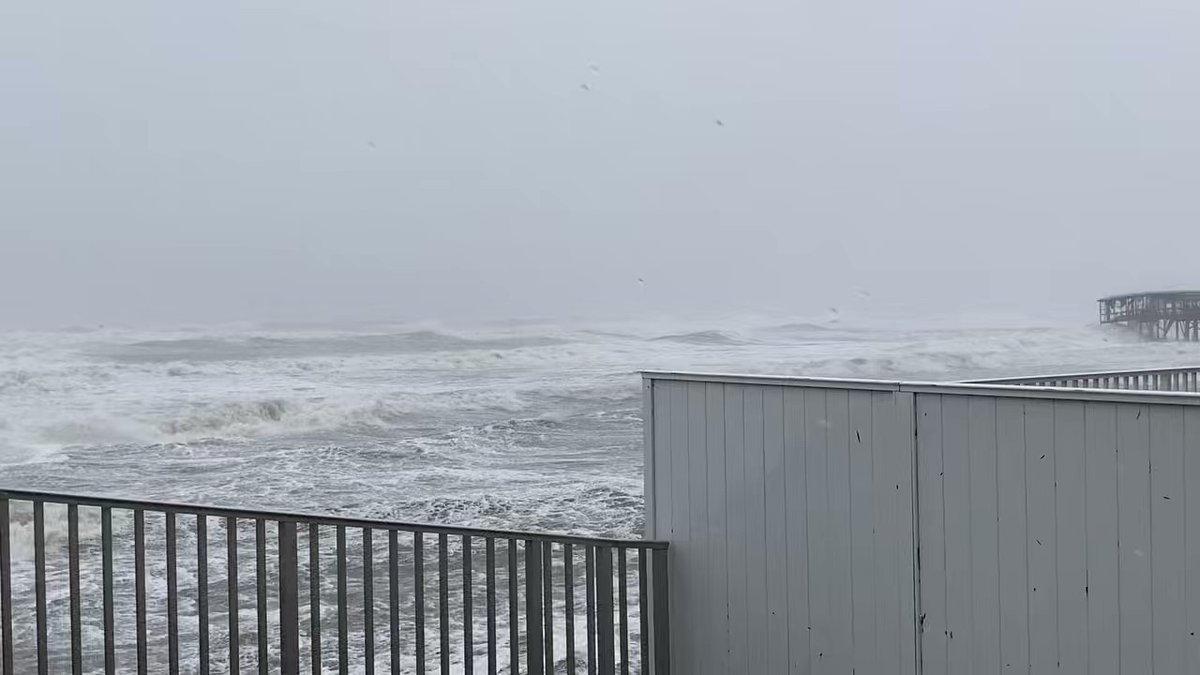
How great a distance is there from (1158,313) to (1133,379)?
29.2 metres

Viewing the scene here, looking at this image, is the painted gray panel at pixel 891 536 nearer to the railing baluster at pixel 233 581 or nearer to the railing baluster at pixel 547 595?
the railing baluster at pixel 547 595

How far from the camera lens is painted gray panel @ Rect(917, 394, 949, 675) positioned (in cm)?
290

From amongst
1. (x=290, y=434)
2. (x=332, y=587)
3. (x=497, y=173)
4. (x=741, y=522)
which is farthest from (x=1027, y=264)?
(x=741, y=522)

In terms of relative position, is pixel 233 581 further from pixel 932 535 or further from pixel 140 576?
pixel 932 535

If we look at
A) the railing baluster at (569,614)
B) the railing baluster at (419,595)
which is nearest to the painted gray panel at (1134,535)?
the railing baluster at (569,614)

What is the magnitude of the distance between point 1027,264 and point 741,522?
49.1 metres

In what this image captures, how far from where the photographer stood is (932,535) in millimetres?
2920

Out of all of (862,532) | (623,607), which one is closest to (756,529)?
(862,532)

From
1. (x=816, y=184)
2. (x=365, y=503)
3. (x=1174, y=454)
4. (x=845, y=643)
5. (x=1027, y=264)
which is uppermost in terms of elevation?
(x=816, y=184)

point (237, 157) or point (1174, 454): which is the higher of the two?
point (237, 157)

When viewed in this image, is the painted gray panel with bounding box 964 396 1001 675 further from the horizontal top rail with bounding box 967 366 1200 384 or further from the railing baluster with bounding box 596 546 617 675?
the horizontal top rail with bounding box 967 366 1200 384

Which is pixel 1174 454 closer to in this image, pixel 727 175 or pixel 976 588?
pixel 976 588

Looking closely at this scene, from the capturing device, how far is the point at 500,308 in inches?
1481

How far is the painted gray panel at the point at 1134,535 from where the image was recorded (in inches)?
96.3
